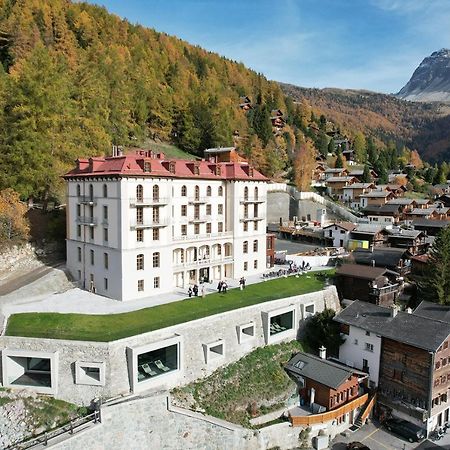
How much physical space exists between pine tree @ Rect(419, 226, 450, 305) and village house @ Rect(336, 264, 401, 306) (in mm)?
2763

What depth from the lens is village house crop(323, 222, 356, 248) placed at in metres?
59.3

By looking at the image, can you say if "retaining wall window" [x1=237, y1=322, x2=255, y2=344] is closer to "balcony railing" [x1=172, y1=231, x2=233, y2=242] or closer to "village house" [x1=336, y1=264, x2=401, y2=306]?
"balcony railing" [x1=172, y1=231, x2=233, y2=242]

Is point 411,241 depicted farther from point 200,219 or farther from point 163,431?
point 163,431

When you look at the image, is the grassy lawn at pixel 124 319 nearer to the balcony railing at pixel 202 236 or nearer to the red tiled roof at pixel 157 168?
the balcony railing at pixel 202 236

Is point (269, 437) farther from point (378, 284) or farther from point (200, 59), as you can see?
point (200, 59)

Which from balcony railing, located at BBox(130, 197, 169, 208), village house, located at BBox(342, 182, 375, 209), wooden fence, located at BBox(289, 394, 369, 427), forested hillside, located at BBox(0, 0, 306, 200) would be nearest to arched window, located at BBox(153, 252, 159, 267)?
balcony railing, located at BBox(130, 197, 169, 208)

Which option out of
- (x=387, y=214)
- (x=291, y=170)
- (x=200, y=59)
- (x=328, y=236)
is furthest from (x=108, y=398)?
(x=200, y=59)

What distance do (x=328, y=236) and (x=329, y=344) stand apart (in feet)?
89.0

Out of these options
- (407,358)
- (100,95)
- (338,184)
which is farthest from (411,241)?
(100,95)

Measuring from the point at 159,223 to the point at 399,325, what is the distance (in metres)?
22.3

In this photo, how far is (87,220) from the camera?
38.8 metres

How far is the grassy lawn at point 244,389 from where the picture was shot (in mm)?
28641

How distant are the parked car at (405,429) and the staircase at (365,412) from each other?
165 cm

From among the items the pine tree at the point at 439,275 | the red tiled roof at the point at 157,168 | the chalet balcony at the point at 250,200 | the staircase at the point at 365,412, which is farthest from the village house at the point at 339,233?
the staircase at the point at 365,412
